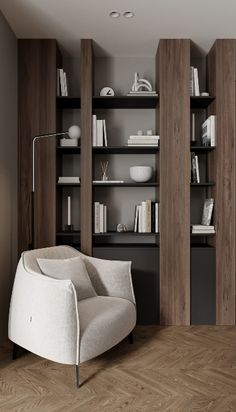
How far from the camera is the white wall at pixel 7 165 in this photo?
10.3 feet

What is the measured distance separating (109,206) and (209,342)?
163cm

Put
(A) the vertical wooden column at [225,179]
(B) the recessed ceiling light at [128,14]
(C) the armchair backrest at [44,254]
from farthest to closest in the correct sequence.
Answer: (A) the vertical wooden column at [225,179]
(B) the recessed ceiling light at [128,14]
(C) the armchair backrest at [44,254]

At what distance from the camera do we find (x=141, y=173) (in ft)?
12.1

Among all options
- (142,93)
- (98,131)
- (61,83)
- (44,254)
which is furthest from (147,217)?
(61,83)

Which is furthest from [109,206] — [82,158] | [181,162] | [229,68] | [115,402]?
[115,402]

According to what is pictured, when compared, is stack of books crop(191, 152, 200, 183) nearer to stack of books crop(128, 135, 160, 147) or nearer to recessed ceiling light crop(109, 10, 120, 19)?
stack of books crop(128, 135, 160, 147)

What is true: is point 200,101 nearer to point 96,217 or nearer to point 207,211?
point 207,211

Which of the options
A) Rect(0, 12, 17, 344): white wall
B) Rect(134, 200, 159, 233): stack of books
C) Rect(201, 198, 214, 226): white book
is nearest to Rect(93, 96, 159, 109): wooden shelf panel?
Rect(0, 12, 17, 344): white wall

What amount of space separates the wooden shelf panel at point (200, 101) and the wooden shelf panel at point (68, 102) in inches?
44.2

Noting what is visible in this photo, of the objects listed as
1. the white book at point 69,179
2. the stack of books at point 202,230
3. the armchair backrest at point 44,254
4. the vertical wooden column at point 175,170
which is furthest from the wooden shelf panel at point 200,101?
the armchair backrest at point 44,254

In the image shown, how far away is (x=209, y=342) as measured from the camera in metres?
3.15

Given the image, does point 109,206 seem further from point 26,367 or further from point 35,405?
point 35,405

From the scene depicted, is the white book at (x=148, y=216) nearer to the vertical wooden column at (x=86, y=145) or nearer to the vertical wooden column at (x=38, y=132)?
the vertical wooden column at (x=86, y=145)

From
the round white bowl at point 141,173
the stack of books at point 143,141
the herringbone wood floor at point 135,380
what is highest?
the stack of books at point 143,141
